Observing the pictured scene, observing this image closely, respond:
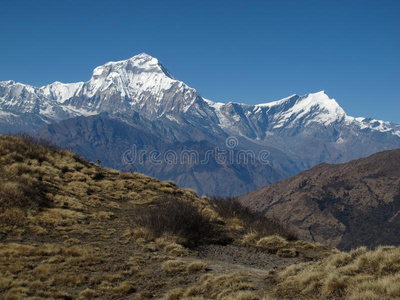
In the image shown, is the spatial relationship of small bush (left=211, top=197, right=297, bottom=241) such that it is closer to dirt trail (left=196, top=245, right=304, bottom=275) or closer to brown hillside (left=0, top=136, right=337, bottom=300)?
brown hillside (left=0, top=136, right=337, bottom=300)

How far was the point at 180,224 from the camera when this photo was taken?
16625 mm

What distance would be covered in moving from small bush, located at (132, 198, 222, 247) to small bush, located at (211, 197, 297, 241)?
236cm

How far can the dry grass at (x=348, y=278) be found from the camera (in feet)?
25.5

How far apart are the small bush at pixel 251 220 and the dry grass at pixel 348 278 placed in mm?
7690

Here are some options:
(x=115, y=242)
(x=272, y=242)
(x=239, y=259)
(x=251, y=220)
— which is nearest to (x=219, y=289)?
(x=239, y=259)

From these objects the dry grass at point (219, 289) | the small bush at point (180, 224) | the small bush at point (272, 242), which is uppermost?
the small bush at point (180, 224)

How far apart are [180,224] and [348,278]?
904 centimetres

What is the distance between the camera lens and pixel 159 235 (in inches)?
634

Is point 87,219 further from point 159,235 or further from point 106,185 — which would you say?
point 106,185

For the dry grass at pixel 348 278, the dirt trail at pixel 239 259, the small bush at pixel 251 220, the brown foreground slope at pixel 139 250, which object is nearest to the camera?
the dry grass at pixel 348 278

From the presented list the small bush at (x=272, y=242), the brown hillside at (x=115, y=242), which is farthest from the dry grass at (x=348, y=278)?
the small bush at (x=272, y=242)

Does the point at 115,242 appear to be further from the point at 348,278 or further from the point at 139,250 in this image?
the point at 348,278

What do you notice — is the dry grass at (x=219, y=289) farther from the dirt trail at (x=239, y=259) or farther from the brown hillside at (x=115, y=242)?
the dirt trail at (x=239, y=259)

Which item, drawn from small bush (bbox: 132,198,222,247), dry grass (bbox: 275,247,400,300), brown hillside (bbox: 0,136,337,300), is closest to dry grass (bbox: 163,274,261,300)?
brown hillside (bbox: 0,136,337,300)
